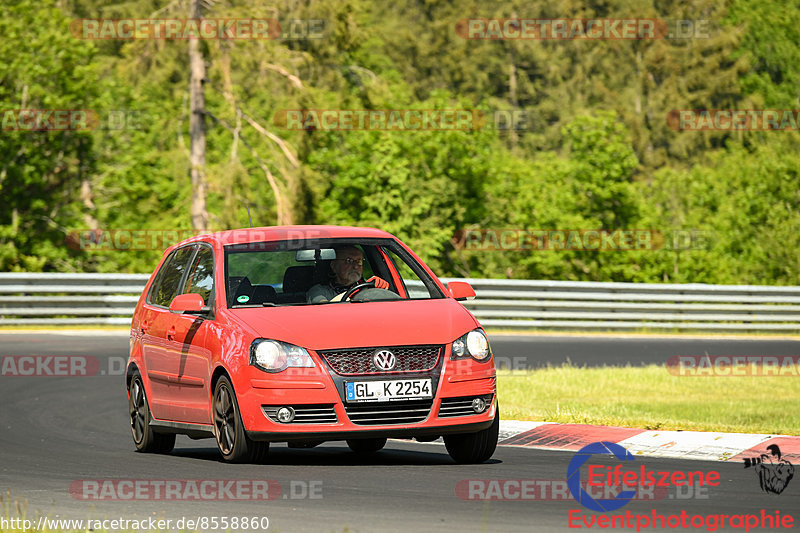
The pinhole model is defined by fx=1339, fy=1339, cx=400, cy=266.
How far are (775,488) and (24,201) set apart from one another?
94.6ft

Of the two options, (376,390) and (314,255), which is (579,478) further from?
(314,255)

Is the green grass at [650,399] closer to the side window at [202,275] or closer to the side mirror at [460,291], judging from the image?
the side mirror at [460,291]

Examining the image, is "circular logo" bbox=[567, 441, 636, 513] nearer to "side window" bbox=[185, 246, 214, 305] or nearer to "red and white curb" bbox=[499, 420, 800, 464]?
"red and white curb" bbox=[499, 420, 800, 464]

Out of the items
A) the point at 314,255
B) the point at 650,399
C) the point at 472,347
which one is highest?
the point at 314,255

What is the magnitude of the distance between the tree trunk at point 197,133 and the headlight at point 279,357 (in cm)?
2407

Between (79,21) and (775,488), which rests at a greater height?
(79,21)

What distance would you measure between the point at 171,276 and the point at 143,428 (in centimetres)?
123

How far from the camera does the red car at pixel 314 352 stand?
852 centimetres

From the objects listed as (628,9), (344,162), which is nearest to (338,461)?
(344,162)

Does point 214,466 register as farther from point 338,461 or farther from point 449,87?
point 449,87

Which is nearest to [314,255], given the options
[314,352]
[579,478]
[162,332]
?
[162,332]

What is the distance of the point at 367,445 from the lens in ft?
34.3

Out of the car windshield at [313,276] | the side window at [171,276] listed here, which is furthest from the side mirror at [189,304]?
the side window at [171,276]

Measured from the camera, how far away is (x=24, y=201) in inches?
1342
